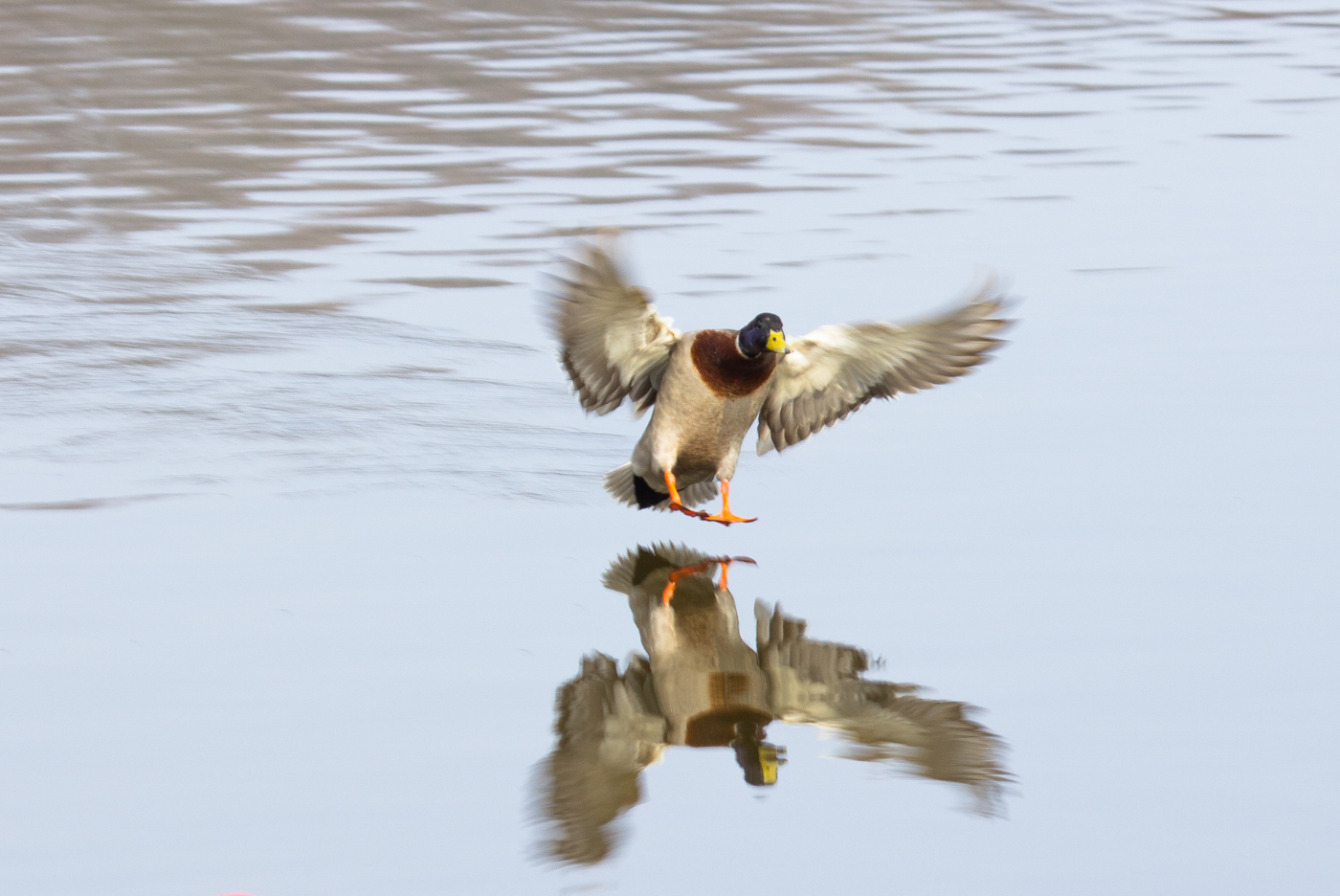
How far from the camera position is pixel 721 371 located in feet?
18.5

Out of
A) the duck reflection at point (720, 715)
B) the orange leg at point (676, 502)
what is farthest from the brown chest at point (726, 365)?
the duck reflection at point (720, 715)

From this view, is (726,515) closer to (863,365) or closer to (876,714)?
(863,365)

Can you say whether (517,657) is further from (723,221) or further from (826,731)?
(723,221)

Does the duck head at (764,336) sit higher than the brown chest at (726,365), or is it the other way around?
the duck head at (764,336)

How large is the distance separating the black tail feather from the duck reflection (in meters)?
0.88

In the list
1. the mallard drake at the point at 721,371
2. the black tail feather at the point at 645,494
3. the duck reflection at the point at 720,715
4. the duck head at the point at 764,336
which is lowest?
the black tail feather at the point at 645,494

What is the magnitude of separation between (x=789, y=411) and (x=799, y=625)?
1.39 metres

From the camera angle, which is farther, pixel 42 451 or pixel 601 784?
pixel 42 451

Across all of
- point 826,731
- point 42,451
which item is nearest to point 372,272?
point 42,451

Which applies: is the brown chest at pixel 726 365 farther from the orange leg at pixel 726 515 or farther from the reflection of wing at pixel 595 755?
the reflection of wing at pixel 595 755

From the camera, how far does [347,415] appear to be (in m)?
6.78

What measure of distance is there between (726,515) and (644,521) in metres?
0.31

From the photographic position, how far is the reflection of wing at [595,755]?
12.2 feet

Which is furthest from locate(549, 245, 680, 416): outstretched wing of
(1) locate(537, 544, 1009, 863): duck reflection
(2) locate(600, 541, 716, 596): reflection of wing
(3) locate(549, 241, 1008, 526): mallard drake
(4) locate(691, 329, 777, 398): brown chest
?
(1) locate(537, 544, 1009, 863): duck reflection
